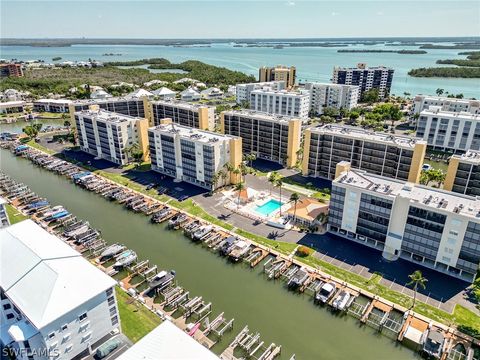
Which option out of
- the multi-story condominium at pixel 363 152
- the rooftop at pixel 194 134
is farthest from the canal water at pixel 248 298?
the multi-story condominium at pixel 363 152

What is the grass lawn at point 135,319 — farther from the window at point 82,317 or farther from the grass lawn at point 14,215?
the grass lawn at point 14,215

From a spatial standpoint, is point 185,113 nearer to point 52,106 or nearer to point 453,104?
point 52,106

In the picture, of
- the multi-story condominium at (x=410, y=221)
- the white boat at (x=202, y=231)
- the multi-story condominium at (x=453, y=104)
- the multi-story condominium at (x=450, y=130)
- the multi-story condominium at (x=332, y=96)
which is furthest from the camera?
the multi-story condominium at (x=332, y=96)

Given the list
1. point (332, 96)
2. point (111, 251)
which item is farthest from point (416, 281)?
point (332, 96)

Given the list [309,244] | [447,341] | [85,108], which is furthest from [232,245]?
[85,108]

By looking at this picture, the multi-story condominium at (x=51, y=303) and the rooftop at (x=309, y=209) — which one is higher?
the multi-story condominium at (x=51, y=303)

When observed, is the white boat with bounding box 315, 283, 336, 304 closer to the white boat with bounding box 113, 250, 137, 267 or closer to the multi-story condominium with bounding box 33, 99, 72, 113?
the white boat with bounding box 113, 250, 137, 267

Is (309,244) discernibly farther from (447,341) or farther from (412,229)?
(447,341)
